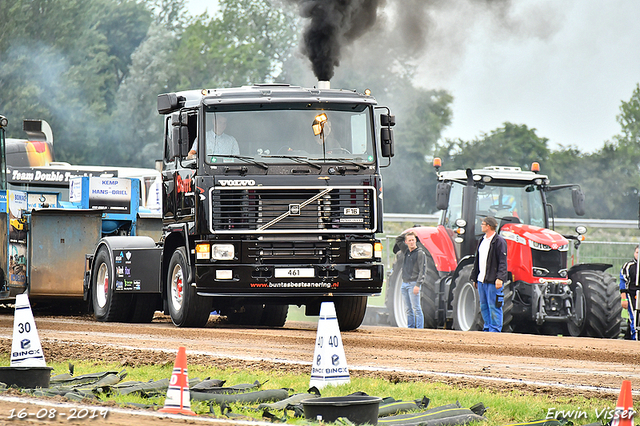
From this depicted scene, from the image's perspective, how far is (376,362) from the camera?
10.2 meters

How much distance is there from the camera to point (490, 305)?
1586 centimetres

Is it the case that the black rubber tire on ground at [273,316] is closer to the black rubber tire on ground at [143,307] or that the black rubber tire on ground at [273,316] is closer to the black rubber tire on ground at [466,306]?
the black rubber tire on ground at [143,307]

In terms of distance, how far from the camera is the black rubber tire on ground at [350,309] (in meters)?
14.3

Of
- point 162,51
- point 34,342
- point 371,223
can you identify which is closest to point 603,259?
point 371,223

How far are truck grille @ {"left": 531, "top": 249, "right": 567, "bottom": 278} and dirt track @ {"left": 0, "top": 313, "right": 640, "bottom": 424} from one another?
2.63 meters

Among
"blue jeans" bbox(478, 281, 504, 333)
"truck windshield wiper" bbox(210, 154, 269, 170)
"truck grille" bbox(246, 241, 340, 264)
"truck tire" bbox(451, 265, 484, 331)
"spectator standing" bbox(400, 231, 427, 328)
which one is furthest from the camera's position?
"spectator standing" bbox(400, 231, 427, 328)

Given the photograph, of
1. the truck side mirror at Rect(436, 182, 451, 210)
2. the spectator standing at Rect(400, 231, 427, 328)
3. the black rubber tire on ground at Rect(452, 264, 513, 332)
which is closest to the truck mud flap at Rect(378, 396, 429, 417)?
the black rubber tire on ground at Rect(452, 264, 513, 332)

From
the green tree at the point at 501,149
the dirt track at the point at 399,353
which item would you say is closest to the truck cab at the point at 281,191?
the dirt track at the point at 399,353

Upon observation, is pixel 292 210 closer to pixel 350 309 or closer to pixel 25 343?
pixel 350 309

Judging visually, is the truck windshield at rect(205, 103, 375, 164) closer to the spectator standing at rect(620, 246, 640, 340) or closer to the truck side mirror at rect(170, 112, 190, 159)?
the truck side mirror at rect(170, 112, 190, 159)

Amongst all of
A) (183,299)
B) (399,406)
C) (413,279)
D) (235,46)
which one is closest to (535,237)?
(413,279)

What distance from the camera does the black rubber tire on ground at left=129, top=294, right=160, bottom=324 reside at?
51.6 ft

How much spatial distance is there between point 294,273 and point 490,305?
403 cm

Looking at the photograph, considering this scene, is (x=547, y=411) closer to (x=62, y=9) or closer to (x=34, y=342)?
(x=34, y=342)
